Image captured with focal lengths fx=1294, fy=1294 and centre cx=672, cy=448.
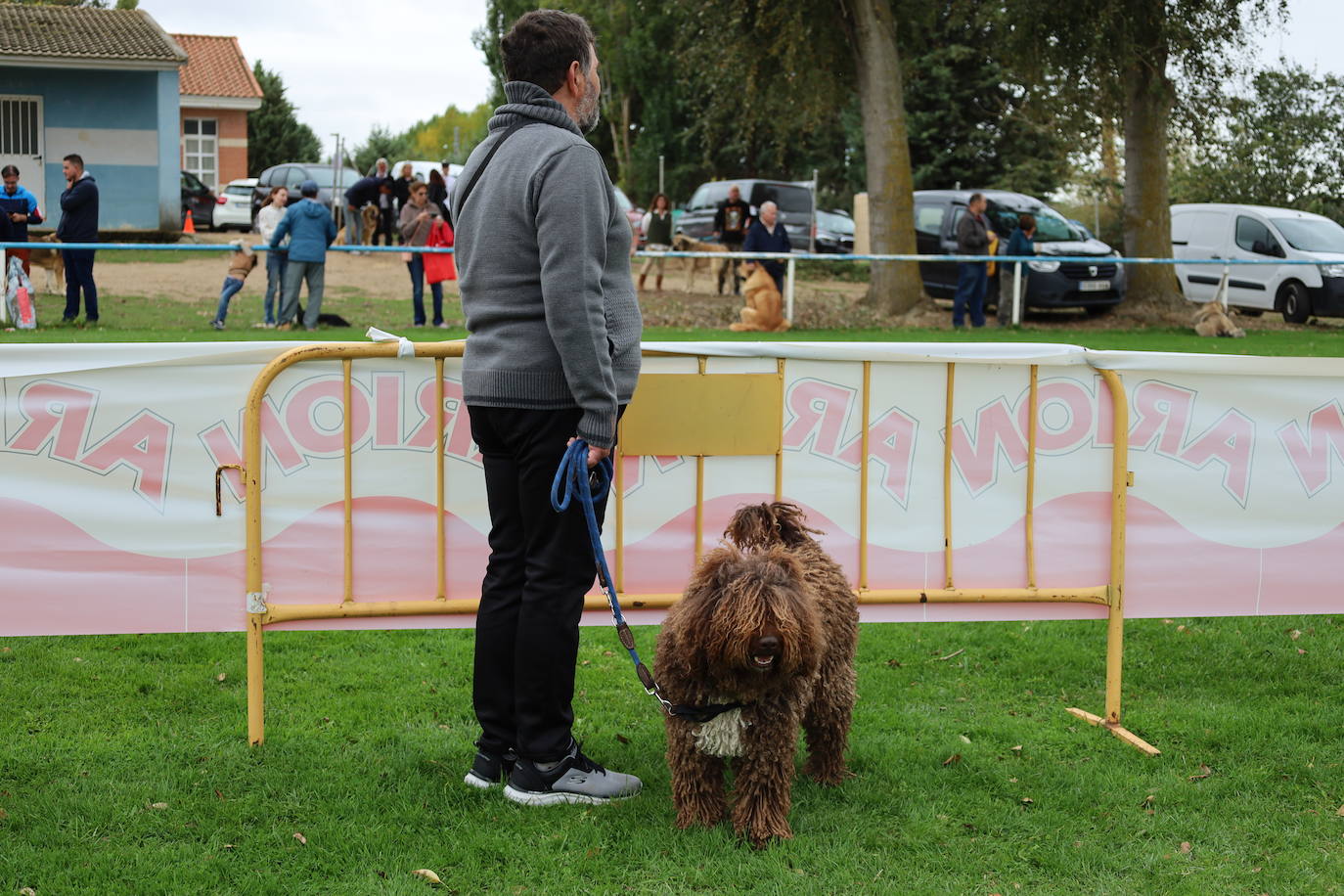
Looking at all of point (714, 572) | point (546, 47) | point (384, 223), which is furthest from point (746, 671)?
point (384, 223)

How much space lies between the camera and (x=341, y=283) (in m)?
23.5

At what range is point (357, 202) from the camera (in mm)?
28297

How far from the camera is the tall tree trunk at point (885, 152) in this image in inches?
815

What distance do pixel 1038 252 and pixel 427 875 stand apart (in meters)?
19.2

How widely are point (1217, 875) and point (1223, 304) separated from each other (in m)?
18.1

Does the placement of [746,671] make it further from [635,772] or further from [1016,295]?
[1016,295]

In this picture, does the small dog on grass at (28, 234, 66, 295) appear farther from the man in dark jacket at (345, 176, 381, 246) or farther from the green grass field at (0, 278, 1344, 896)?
the green grass field at (0, 278, 1344, 896)

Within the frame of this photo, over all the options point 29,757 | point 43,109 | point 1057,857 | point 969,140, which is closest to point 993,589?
point 1057,857

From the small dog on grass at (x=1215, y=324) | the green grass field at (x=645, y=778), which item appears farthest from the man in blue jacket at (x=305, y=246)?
the small dog on grass at (x=1215, y=324)

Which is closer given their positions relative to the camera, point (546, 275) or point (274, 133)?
point (546, 275)

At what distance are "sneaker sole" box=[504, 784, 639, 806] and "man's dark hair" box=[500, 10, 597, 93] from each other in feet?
7.00

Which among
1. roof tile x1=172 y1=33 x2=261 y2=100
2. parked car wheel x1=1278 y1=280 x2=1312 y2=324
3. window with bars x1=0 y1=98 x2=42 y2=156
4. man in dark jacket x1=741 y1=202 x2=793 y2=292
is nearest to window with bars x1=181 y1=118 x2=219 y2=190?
roof tile x1=172 y1=33 x2=261 y2=100

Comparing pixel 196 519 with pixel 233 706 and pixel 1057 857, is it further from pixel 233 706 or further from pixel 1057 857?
pixel 1057 857

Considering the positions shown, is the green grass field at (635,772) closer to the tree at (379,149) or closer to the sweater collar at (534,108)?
the sweater collar at (534,108)
